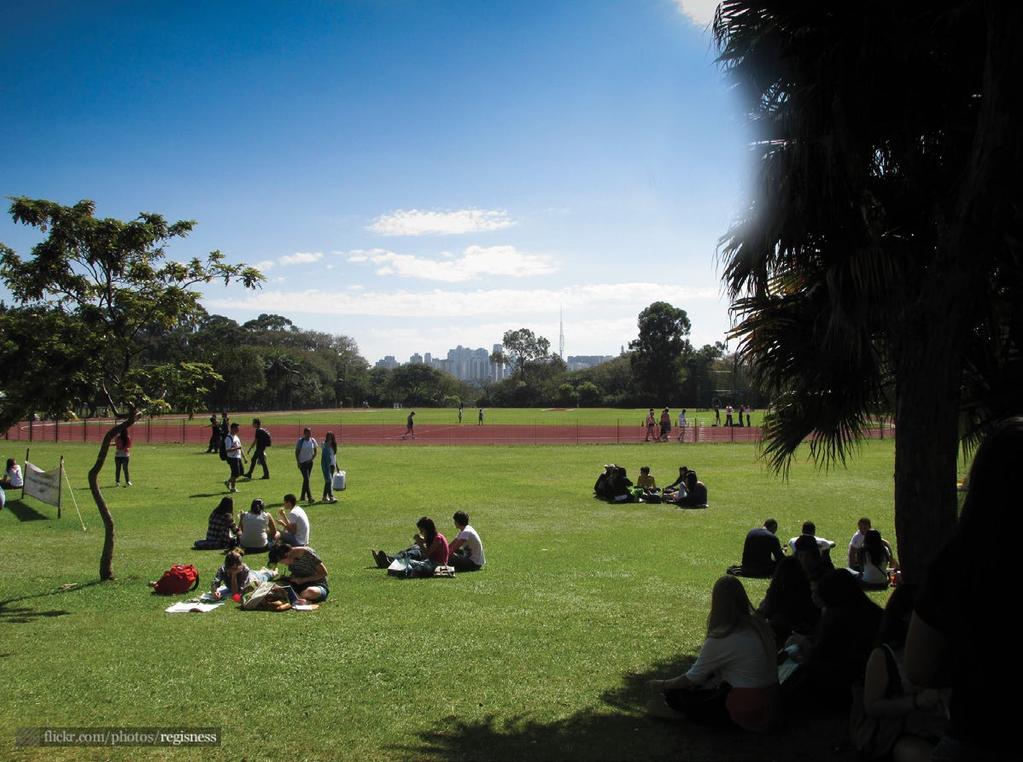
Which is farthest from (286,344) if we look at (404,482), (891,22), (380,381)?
(891,22)

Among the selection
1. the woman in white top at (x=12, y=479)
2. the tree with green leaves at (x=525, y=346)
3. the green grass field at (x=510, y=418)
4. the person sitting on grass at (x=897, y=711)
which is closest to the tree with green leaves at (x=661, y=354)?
the green grass field at (x=510, y=418)

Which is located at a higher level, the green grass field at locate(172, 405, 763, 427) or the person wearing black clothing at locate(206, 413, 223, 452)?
the person wearing black clothing at locate(206, 413, 223, 452)

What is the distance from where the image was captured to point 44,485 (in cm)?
1587

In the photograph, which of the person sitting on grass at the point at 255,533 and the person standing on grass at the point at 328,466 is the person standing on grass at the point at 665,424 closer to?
the person standing on grass at the point at 328,466

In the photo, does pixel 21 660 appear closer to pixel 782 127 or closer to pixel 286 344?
pixel 782 127

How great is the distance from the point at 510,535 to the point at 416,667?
726cm

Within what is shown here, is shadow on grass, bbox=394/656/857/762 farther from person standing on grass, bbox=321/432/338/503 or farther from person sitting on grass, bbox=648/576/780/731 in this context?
person standing on grass, bbox=321/432/338/503

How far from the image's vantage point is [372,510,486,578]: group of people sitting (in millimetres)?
10461

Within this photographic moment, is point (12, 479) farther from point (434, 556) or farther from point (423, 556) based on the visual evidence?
point (434, 556)

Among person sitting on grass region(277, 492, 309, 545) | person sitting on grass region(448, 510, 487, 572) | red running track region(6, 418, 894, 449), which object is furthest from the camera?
red running track region(6, 418, 894, 449)

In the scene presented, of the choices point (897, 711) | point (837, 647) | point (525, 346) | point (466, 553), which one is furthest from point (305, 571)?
point (525, 346)

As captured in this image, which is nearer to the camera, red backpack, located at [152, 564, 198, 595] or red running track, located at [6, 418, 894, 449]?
red backpack, located at [152, 564, 198, 595]

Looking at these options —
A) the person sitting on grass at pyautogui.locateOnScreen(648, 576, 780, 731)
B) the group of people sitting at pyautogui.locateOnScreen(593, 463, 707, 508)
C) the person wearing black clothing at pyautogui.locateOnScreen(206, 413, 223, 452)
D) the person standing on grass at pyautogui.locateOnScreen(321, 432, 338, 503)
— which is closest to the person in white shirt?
the person standing on grass at pyautogui.locateOnScreen(321, 432, 338, 503)

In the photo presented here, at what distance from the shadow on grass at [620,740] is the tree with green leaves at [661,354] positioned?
8558cm
